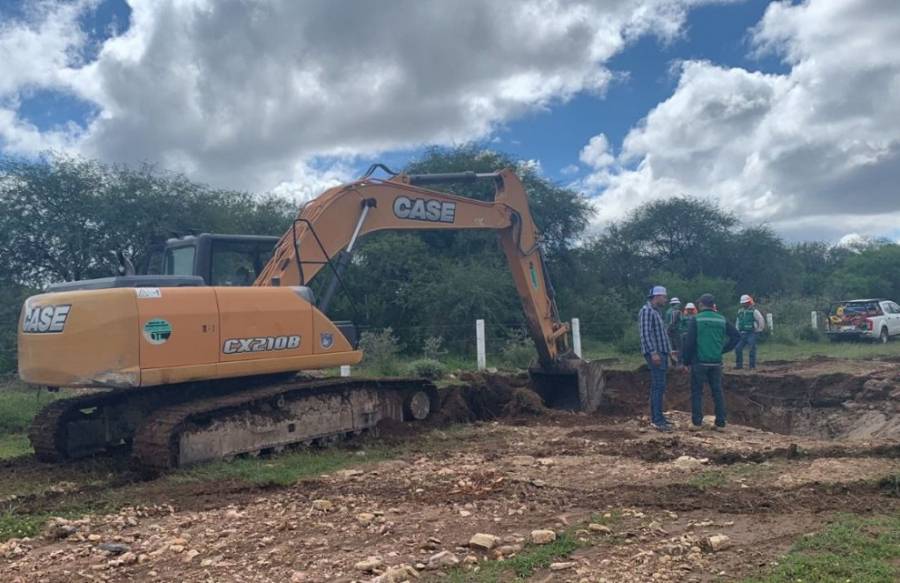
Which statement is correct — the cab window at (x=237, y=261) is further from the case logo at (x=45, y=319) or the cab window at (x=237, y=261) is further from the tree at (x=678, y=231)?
the tree at (x=678, y=231)

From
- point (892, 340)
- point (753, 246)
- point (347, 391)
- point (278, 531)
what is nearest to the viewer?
point (278, 531)

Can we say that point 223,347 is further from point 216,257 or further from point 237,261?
point 237,261

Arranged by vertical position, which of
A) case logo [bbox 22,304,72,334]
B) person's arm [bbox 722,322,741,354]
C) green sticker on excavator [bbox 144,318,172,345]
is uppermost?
case logo [bbox 22,304,72,334]

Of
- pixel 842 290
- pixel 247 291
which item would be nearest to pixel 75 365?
pixel 247 291

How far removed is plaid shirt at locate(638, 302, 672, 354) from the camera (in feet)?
32.8

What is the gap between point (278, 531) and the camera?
5355 mm

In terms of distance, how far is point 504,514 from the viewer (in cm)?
555

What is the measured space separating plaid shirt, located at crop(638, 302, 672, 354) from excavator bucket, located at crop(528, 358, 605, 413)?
6.63 feet

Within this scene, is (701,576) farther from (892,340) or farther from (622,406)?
(892,340)

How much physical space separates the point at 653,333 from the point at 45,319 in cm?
690

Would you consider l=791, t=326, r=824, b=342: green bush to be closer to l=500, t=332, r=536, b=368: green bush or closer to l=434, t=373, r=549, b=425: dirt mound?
l=500, t=332, r=536, b=368: green bush

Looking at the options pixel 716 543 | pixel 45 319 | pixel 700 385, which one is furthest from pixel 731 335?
pixel 45 319

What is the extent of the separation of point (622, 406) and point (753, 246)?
29.1 m

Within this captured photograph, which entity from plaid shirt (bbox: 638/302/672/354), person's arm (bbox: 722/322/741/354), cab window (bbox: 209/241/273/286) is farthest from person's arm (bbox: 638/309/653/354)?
cab window (bbox: 209/241/273/286)
